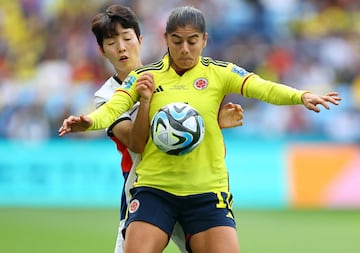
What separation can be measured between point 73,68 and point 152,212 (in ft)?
43.3

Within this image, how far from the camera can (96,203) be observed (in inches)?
669

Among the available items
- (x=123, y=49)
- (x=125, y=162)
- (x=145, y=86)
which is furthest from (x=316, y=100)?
(x=125, y=162)

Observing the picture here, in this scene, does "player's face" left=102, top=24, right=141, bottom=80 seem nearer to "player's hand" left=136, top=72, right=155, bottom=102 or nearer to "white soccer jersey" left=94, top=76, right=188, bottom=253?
"white soccer jersey" left=94, top=76, right=188, bottom=253

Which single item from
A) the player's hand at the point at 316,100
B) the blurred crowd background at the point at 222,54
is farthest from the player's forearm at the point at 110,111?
the blurred crowd background at the point at 222,54

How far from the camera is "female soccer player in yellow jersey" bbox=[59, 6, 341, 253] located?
671cm

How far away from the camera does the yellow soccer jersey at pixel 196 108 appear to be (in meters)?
6.83

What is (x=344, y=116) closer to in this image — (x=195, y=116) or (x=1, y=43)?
(x=1, y=43)

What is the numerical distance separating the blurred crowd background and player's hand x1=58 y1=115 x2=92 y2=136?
11166 millimetres

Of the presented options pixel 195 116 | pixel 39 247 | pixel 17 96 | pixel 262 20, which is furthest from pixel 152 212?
pixel 262 20

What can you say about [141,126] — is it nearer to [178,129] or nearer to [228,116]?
[178,129]

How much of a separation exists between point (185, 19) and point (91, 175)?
1065cm

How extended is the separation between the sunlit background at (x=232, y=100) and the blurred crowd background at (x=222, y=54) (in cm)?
2

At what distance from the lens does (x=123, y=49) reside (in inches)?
293

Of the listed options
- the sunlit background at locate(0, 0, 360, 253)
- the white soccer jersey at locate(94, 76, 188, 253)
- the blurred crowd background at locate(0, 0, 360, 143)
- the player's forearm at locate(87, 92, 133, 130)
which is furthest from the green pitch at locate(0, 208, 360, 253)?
the player's forearm at locate(87, 92, 133, 130)
